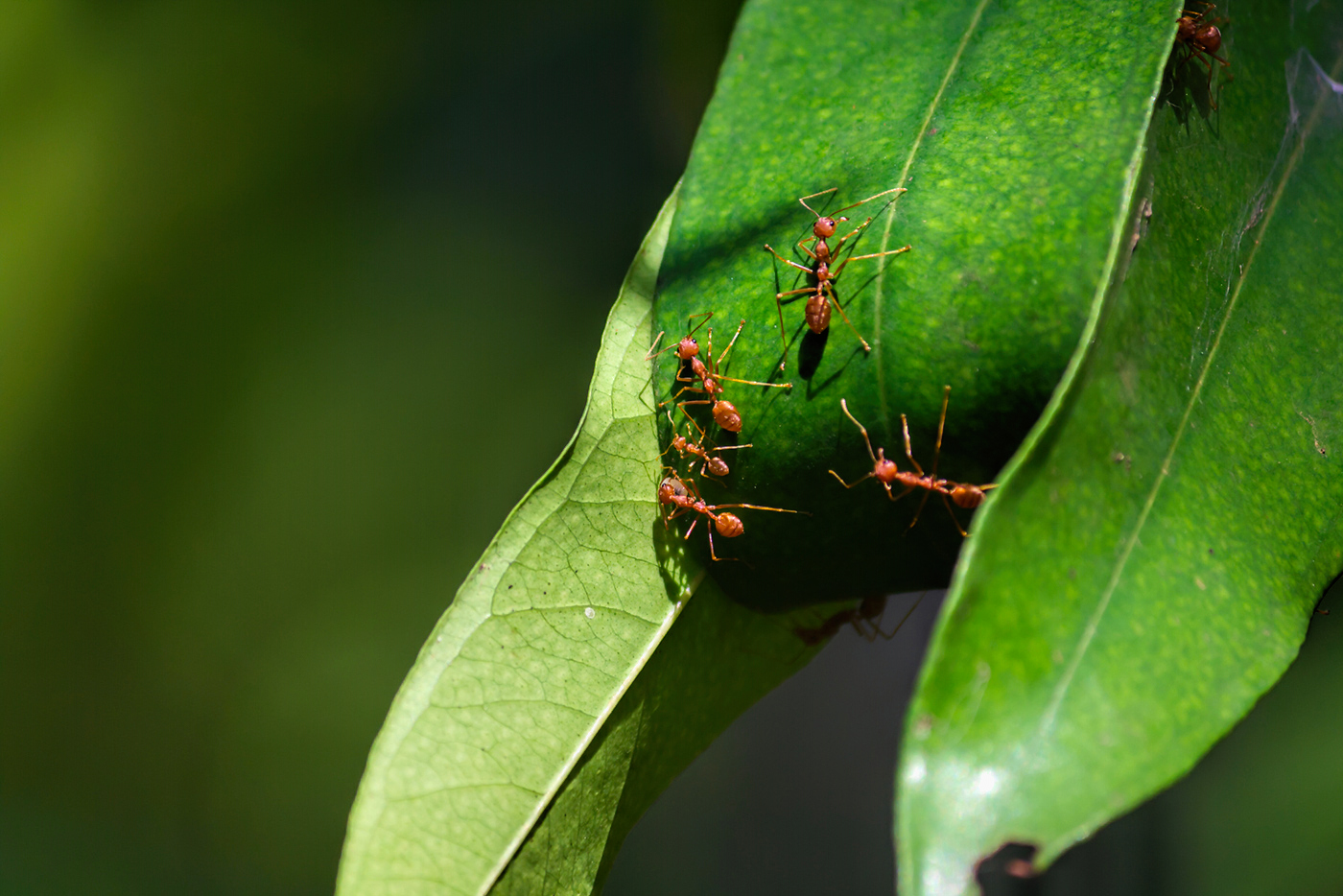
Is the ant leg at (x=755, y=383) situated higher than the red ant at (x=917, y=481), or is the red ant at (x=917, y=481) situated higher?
the ant leg at (x=755, y=383)

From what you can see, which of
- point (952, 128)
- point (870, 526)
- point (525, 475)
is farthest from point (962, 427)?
point (525, 475)

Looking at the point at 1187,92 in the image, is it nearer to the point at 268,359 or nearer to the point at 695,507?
the point at 695,507

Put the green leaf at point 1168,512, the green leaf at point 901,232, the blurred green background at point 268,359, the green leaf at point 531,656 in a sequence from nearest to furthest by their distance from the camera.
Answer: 1. the green leaf at point 1168,512
2. the green leaf at point 901,232
3. the green leaf at point 531,656
4. the blurred green background at point 268,359

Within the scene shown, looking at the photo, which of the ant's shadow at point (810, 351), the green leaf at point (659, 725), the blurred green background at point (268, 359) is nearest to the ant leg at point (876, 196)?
the ant's shadow at point (810, 351)

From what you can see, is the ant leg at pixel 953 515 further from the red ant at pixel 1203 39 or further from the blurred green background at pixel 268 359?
the blurred green background at pixel 268 359

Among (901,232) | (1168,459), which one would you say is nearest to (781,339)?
(901,232)

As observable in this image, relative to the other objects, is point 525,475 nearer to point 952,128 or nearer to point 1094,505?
point 952,128
